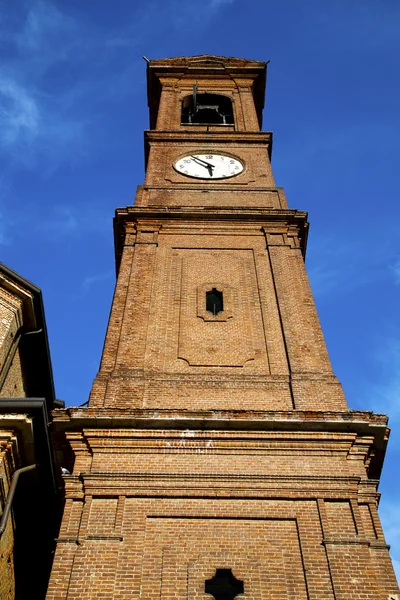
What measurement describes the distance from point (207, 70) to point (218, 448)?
20.0 m

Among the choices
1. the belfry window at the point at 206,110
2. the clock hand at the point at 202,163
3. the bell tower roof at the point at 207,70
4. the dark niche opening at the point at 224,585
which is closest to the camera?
the dark niche opening at the point at 224,585

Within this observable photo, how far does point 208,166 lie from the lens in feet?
65.7

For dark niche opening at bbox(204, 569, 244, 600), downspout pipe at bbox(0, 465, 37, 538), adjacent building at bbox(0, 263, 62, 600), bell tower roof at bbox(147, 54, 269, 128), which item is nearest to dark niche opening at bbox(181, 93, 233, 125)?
bell tower roof at bbox(147, 54, 269, 128)

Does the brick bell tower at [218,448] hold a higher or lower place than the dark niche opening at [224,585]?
higher

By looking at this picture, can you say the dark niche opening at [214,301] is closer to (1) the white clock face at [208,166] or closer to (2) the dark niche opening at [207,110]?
(1) the white clock face at [208,166]

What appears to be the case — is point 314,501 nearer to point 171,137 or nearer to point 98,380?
point 98,380

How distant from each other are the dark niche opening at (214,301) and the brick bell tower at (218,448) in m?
0.04

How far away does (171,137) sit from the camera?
21.4 metres

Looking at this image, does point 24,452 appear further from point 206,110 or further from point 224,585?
point 206,110

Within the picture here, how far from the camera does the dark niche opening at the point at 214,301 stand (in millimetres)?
13891

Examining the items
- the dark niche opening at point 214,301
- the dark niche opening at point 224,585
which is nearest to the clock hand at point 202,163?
→ the dark niche opening at point 214,301

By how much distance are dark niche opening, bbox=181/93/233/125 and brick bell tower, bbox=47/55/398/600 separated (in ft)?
33.1

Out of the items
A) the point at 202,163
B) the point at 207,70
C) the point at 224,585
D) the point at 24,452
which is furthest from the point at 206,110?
the point at 224,585

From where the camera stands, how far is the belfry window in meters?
24.5
